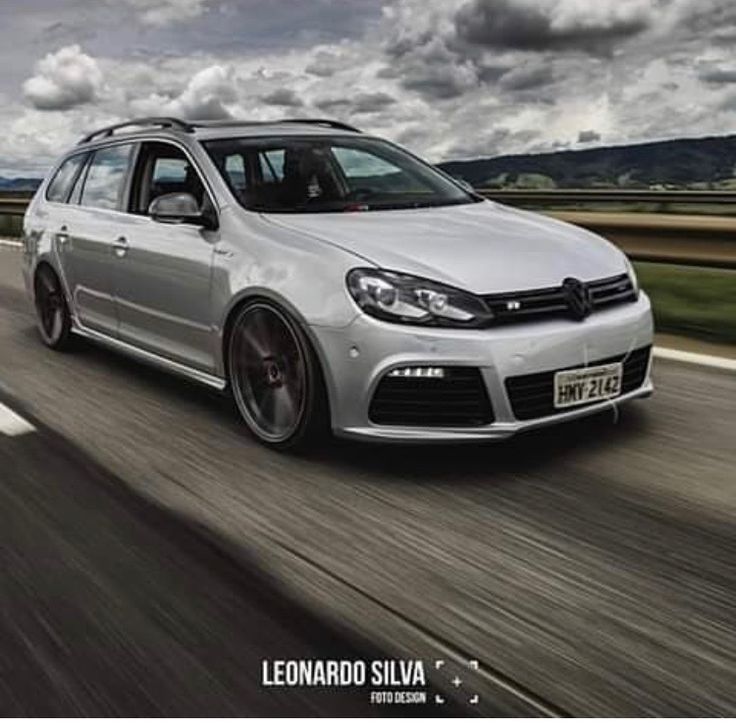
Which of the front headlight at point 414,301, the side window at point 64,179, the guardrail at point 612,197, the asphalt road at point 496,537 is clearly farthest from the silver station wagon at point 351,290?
the guardrail at point 612,197

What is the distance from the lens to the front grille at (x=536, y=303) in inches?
Answer: 147

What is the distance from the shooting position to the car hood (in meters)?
3.82

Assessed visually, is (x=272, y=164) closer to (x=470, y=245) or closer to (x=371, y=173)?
(x=371, y=173)

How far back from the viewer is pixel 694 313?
7395 millimetres

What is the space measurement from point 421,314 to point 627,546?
1156 millimetres

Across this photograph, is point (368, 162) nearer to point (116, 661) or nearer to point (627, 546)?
point (627, 546)

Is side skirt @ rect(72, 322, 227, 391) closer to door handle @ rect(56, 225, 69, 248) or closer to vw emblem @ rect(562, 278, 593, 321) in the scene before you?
door handle @ rect(56, 225, 69, 248)

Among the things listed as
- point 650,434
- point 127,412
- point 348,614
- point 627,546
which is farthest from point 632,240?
point 348,614

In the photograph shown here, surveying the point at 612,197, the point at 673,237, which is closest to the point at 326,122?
the point at 673,237

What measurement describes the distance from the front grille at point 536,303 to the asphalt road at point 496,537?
0.63m

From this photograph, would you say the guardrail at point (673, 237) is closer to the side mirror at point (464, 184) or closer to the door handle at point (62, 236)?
the side mirror at point (464, 184)

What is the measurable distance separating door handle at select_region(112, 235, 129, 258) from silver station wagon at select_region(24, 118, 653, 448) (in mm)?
15

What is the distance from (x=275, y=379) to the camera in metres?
4.25

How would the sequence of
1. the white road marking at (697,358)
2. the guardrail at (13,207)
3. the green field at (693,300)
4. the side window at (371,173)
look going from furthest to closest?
the guardrail at (13,207), the green field at (693,300), the white road marking at (697,358), the side window at (371,173)
